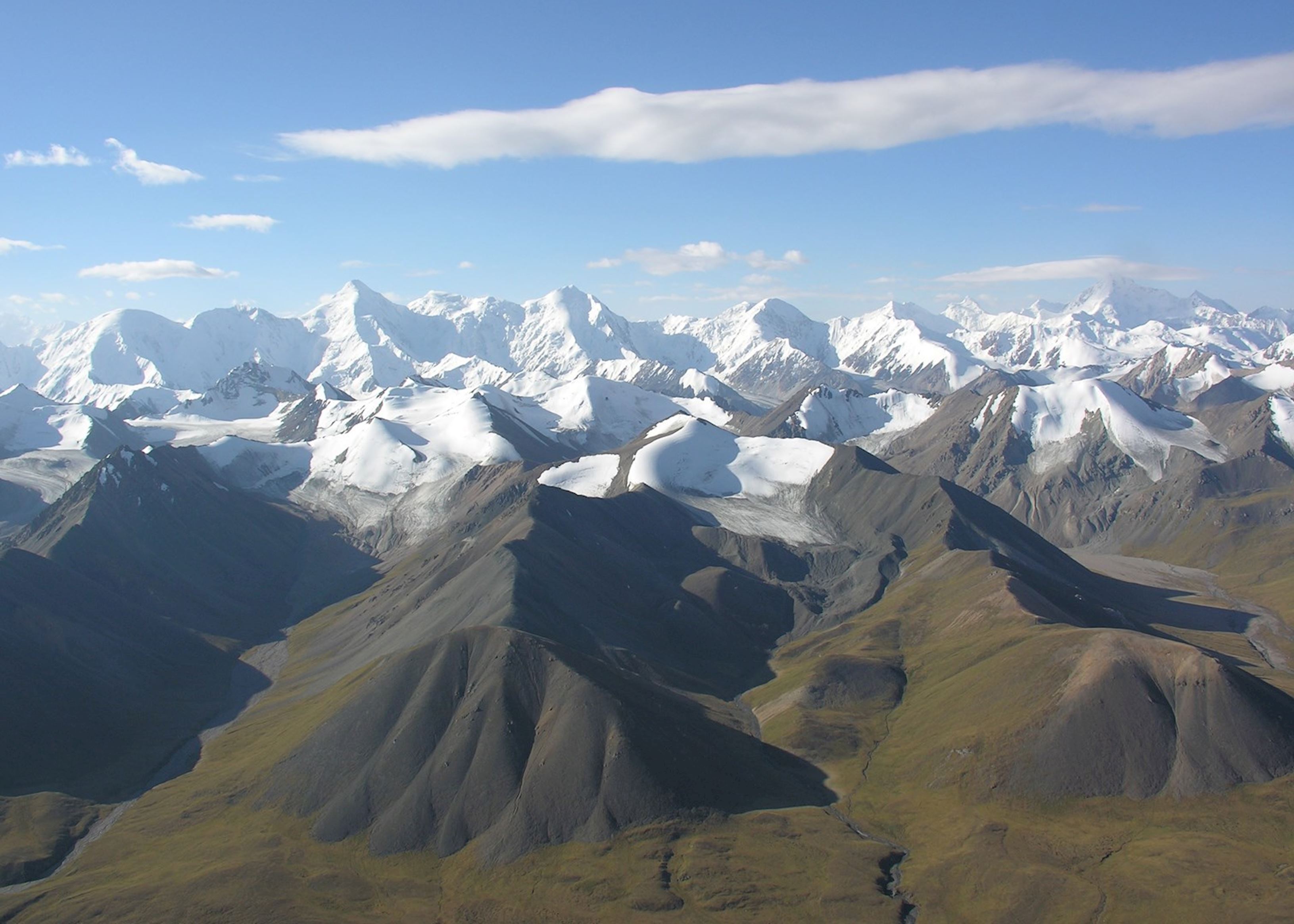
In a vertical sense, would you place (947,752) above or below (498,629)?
below

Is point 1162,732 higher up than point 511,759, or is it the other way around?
point 1162,732

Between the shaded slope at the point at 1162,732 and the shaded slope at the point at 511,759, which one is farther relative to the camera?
the shaded slope at the point at 511,759

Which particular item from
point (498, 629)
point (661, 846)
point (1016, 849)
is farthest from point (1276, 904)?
point (498, 629)

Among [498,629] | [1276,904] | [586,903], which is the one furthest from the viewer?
[498,629]

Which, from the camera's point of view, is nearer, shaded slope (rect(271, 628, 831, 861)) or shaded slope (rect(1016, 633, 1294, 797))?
shaded slope (rect(1016, 633, 1294, 797))

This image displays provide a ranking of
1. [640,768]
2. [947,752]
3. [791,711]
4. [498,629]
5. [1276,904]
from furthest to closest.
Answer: [791,711] < [498,629] < [947,752] < [640,768] < [1276,904]

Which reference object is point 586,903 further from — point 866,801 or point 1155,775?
point 1155,775

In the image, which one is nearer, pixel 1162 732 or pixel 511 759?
pixel 1162 732

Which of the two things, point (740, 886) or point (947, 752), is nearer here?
point (740, 886)
